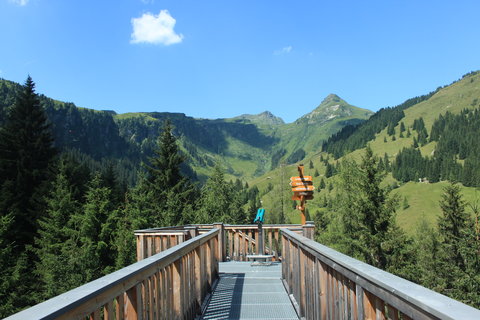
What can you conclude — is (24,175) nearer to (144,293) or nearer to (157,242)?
(157,242)

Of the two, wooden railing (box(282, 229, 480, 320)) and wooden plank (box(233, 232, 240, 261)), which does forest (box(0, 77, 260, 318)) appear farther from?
wooden railing (box(282, 229, 480, 320))

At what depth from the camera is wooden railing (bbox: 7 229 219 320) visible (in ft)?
4.96

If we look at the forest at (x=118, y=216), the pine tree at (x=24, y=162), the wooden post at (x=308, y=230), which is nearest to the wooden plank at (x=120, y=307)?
the wooden post at (x=308, y=230)

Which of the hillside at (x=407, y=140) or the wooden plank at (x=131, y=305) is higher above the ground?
the hillside at (x=407, y=140)

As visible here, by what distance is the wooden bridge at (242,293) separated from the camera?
150 centimetres

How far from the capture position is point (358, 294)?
223 centimetres

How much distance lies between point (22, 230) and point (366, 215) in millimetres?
24296

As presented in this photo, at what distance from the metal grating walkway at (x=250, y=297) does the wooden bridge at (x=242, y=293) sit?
14 millimetres

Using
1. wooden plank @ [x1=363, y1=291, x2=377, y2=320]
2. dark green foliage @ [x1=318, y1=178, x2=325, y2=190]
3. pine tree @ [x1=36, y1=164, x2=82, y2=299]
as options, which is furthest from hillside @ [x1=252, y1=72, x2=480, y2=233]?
wooden plank @ [x1=363, y1=291, x2=377, y2=320]

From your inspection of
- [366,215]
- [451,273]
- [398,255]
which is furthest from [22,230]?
[451,273]

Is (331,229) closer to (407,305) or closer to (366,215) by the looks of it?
(366,215)

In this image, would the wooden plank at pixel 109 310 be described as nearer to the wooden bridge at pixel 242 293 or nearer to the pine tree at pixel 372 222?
the wooden bridge at pixel 242 293

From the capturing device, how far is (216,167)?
32312 millimetres

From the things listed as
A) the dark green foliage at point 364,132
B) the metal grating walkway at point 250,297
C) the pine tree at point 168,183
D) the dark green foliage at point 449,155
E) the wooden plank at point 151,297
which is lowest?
the metal grating walkway at point 250,297
